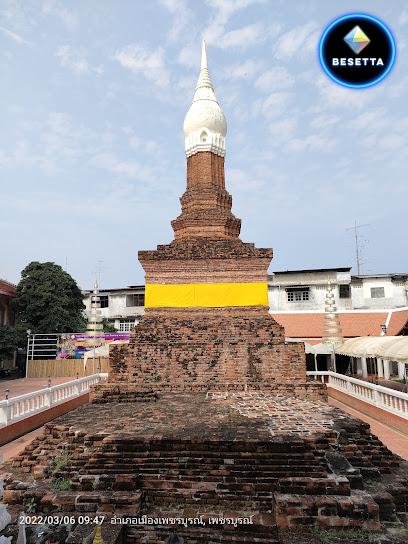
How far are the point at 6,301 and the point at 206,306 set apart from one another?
2285cm

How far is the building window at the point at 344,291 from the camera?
31.0 meters

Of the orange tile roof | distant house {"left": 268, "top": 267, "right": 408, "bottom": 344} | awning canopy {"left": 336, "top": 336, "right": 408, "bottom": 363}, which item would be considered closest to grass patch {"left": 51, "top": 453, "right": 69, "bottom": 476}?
awning canopy {"left": 336, "top": 336, "right": 408, "bottom": 363}

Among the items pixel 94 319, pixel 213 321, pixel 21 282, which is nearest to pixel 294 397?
pixel 213 321

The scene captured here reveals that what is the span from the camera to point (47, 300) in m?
28.5

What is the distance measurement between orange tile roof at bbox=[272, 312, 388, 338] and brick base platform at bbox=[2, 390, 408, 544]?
46.9 ft

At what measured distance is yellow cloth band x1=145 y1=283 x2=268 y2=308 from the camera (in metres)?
13.4

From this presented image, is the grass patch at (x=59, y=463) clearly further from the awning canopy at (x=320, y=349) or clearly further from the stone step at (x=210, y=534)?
the awning canopy at (x=320, y=349)

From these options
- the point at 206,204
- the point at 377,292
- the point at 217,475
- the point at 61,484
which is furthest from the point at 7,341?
the point at 377,292

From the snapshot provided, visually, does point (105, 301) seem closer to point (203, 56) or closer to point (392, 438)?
point (203, 56)

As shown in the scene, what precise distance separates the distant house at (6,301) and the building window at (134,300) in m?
9.42

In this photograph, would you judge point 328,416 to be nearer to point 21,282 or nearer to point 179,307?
point 179,307

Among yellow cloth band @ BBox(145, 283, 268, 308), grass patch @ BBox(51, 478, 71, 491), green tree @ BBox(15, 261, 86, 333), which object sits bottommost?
grass patch @ BBox(51, 478, 71, 491)

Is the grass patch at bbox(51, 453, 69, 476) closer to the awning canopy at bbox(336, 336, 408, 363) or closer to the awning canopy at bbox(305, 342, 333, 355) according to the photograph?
the awning canopy at bbox(336, 336, 408, 363)

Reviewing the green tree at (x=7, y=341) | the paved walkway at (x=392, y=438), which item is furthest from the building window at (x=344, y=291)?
the green tree at (x=7, y=341)
